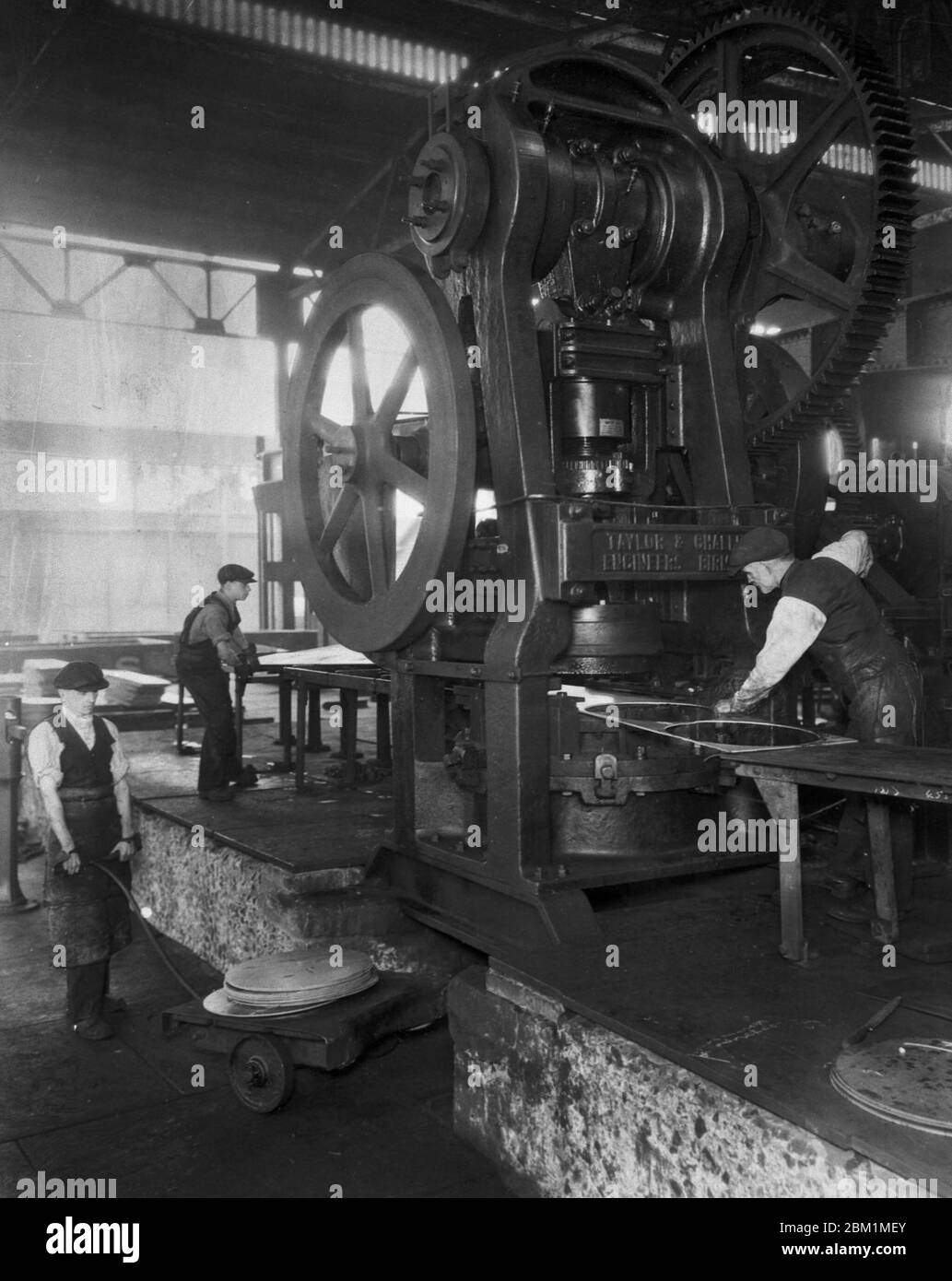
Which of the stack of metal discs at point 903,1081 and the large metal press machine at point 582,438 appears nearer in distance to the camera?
the stack of metal discs at point 903,1081

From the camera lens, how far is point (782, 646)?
350 cm

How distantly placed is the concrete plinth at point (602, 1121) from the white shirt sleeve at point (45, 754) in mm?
2026

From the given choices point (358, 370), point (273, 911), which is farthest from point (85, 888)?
point (358, 370)

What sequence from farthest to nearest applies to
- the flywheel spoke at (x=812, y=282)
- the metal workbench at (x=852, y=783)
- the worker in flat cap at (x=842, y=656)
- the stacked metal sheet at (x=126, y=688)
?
the stacked metal sheet at (x=126, y=688)
the flywheel spoke at (x=812, y=282)
the worker in flat cap at (x=842, y=656)
the metal workbench at (x=852, y=783)

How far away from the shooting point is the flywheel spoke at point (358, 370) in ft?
13.3

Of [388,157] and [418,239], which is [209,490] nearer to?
[388,157]

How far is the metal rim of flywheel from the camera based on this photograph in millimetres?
3553

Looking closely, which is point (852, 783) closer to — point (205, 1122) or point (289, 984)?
point (289, 984)

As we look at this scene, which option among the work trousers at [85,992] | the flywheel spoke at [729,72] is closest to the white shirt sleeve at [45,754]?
the work trousers at [85,992]

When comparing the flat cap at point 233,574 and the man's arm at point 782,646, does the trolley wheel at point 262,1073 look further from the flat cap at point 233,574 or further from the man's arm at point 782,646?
the flat cap at point 233,574

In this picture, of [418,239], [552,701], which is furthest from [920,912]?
[418,239]

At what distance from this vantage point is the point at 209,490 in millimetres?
18266

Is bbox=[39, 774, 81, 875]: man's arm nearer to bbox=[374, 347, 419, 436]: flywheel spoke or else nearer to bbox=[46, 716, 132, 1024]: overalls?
bbox=[46, 716, 132, 1024]: overalls

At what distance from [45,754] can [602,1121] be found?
275cm
